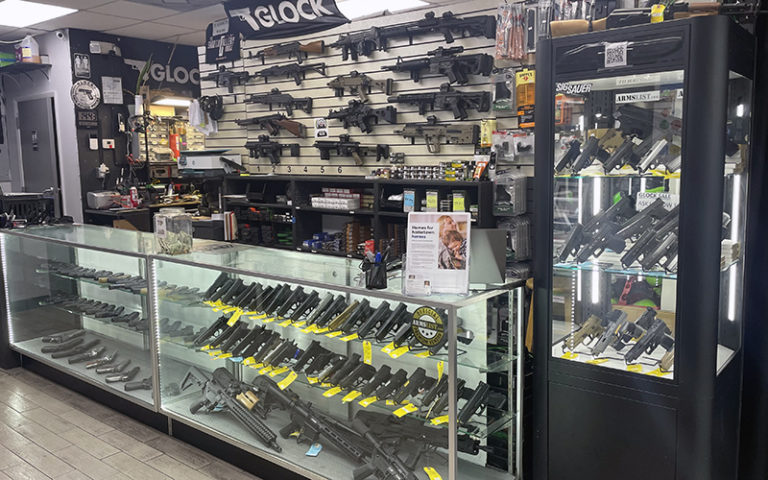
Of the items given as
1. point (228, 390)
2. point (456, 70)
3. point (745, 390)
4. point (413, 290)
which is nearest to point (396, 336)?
point (413, 290)

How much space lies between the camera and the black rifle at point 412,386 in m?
2.77

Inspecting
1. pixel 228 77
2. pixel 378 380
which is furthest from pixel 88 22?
pixel 378 380

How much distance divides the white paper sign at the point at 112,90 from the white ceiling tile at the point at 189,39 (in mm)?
1096

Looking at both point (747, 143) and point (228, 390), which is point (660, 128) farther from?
point (228, 390)

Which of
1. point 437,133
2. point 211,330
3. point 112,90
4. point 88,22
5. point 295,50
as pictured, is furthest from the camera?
point 112,90

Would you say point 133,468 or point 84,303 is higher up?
point 84,303

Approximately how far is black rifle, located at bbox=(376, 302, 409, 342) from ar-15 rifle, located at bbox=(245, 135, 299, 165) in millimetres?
4349

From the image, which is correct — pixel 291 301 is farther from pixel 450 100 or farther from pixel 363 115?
pixel 363 115

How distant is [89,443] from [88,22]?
21.4ft

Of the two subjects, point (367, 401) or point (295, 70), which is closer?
point (367, 401)

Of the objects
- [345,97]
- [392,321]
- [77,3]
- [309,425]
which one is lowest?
[309,425]

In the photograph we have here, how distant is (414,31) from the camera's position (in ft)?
18.2

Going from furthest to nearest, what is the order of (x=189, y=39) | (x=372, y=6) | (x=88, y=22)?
(x=189, y=39) → (x=88, y=22) → (x=372, y=6)

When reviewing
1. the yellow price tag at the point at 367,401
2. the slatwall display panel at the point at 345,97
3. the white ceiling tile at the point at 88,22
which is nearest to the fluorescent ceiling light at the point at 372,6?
the slatwall display panel at the point at 345,97
